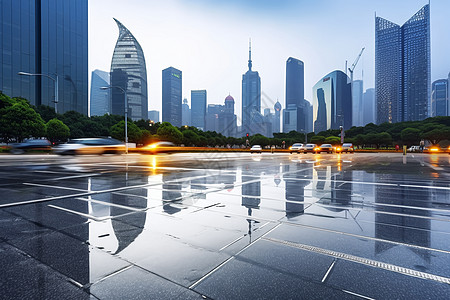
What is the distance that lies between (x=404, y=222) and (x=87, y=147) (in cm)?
2379

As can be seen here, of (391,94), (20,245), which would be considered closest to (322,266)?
(20,245)

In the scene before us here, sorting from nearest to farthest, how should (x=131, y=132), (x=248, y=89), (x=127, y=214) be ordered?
(x=127, y=214), (x=131, y=132), (x=248, y=89)

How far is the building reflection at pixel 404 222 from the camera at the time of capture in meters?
2.55

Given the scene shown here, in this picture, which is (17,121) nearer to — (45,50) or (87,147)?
(87,147)

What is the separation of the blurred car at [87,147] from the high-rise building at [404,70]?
183076 millimetres

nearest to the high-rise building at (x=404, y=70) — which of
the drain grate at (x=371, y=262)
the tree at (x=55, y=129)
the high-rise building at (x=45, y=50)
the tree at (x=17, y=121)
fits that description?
the tree at (x=55, y=129)

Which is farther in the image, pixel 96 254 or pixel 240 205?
pixel 240 205

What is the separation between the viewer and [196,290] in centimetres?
174

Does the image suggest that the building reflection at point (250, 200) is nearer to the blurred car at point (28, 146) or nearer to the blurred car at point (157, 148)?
the blurred car at point (157, 148)

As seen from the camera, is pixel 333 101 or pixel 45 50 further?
pixel 333 101

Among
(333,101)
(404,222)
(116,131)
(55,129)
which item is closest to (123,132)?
(116,131)

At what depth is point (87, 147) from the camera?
21719 millimetres

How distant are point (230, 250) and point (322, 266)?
862 millimetres

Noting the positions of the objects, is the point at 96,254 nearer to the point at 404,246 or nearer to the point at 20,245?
the point at 20,245
